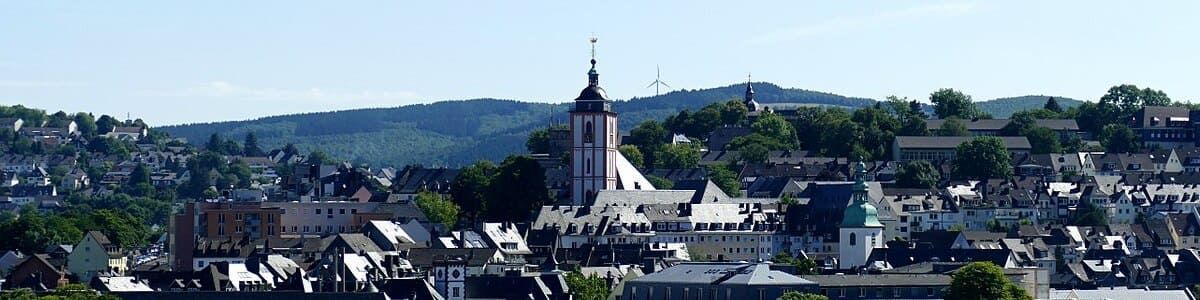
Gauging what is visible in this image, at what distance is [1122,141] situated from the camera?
189 m

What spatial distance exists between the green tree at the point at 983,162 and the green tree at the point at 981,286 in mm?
60909

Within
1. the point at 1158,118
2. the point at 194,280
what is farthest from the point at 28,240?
the point at 1158,118

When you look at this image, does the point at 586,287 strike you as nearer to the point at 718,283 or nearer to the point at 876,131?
the point at 718,283

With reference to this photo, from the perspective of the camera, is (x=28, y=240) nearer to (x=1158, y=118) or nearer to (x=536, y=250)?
(x=536, y=250)

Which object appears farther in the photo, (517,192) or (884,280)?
(517,192)

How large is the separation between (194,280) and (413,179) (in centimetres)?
7065

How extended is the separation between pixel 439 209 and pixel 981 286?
49.1m

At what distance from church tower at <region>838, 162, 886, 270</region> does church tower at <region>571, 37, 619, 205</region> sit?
55.7 feet

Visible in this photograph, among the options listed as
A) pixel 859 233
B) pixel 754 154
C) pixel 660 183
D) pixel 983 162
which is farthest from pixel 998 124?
pixel 859 233

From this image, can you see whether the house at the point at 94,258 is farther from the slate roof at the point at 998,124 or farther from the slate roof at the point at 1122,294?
the slate roof at the point at 998,124

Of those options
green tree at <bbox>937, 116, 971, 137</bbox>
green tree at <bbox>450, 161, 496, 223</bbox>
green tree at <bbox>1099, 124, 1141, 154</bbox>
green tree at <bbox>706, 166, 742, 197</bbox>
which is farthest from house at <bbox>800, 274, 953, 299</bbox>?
green tree at <bbox>937, 116, 971, 137</bbox>

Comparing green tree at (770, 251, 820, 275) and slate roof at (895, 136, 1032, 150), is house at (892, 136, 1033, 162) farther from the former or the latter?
green tree at (770, 251, 820, 275)

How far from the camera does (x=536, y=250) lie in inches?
5285

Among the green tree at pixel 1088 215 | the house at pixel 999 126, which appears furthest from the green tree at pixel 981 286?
the house at pixel 999 126
